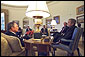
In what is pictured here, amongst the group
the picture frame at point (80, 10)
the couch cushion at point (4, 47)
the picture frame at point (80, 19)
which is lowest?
the couch cushion at point (4, 47)

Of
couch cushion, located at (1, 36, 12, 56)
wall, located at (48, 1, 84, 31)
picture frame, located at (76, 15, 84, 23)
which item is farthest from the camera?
wall, located at (48, 1, 84, 31)

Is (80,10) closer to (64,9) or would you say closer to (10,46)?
(64,9)

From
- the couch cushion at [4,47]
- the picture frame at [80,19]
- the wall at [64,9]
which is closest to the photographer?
the couch cushion at [4,47]

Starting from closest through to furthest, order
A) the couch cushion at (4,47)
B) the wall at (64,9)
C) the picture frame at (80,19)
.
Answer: the couch cushion at (4,47) < the picture frame at (80,19) < the wall at (64,9)

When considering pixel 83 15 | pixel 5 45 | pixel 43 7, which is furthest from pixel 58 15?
pixel 5 45

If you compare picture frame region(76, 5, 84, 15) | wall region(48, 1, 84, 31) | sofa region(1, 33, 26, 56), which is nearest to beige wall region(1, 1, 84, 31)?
wall region(48, 1, 84, 31)

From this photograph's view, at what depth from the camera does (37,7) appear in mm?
1842

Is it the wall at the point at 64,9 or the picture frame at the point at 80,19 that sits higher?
the wall at the point at 64,9

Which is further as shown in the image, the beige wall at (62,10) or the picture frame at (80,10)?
the beige wall at (62,10)

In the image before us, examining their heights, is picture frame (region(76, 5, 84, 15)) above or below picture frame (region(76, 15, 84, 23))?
above

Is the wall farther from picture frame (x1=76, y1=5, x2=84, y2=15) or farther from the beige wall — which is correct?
picture frame (x1=76, y1=5, x2=84, y2=15)

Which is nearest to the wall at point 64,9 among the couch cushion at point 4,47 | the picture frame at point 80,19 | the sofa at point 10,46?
the picture frame at point 80,19

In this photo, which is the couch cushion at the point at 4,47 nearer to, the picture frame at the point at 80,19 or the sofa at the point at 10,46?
the sofa at the point at 10,46

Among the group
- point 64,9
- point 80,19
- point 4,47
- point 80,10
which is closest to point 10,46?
point 4,47
